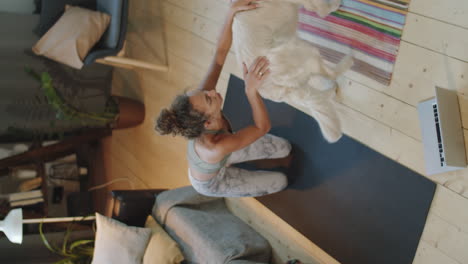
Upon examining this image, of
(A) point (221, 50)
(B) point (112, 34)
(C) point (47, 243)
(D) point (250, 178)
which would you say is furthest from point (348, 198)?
(C) point (47, 243)

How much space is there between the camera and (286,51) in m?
2.19

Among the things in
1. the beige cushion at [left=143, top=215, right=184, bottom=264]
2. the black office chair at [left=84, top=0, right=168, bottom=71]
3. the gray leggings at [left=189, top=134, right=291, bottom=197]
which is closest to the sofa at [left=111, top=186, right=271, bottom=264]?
the beige cushion at [left=143, top=215, right=184, bottom=264]

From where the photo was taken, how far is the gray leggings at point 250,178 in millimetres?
2559

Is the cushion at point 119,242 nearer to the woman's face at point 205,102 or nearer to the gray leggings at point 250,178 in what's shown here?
the gray leggings at point 250,178

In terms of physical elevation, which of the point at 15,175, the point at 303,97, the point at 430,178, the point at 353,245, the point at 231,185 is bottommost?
the point at 15,175

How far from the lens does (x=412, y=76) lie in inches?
87.2

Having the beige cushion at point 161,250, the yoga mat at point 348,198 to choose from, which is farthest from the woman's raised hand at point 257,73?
the beige cushion at point 161,250

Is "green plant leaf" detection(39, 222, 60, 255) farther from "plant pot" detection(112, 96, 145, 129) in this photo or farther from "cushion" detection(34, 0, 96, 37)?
"cushion" detection(34, 0, 96, 37)

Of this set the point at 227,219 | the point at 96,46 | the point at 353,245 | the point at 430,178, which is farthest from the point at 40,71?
the point at 430,178

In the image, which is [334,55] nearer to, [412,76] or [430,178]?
[412,76]

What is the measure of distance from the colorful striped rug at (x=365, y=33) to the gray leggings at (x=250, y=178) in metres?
0.58

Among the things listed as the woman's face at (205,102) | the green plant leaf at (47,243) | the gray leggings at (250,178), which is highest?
Answer: the woman's face at (205,102)

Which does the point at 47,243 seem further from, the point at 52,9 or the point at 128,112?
the point at 52,9

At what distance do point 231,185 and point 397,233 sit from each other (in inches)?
33.8
